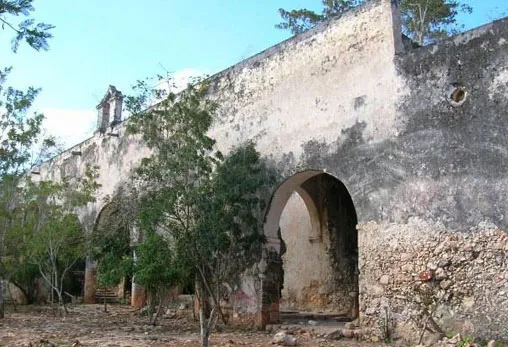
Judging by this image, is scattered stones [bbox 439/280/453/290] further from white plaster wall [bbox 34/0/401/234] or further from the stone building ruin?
white plaster wall [bbox 34/0/401/234]

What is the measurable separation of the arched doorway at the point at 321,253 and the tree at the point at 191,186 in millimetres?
3595

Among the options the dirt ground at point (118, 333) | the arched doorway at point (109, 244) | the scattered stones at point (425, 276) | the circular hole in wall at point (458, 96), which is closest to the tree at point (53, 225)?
the arched doorway at point (109, 244)

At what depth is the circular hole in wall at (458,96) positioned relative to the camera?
8.48 metres

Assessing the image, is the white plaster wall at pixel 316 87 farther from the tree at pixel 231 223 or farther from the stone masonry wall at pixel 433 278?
the stone masonry wall at pixel 433 278

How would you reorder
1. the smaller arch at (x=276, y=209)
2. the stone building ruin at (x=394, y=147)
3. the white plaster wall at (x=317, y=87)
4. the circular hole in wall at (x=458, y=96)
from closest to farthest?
the stone building ruin at (x=394, y=147) → the circular hole in wall at (x=458, y=96) → the white plaster wall at (x=317, y=87) → the smaller arch at (x=276, y=209)

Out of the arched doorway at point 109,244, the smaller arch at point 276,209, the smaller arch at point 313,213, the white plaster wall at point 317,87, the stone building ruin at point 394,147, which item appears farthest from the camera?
the smaller arch at point 313,213

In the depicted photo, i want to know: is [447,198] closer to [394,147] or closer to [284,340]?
[394,147]

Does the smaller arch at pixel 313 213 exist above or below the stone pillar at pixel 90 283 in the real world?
above

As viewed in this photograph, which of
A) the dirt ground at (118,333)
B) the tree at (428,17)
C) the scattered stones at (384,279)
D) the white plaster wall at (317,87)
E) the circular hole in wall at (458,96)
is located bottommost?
the dirt ground at (118,333)

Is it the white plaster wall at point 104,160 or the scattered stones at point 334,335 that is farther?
the white plaster wall at point 104,160

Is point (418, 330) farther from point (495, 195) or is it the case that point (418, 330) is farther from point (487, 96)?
point (487, 96)

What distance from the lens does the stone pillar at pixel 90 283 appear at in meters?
17.5

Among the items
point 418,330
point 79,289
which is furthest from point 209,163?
point 79,289

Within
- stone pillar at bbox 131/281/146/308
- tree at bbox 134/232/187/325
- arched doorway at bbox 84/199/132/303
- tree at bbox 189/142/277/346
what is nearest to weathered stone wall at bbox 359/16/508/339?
tree at bbox 189/142/277/346
